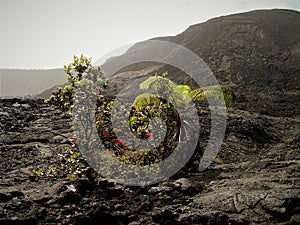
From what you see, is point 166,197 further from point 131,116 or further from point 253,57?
point 253,57

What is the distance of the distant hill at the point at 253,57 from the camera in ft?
63.2

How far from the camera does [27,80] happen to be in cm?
6594

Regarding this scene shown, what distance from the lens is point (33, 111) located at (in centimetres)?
1537

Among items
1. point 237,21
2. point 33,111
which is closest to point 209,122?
point 33,111

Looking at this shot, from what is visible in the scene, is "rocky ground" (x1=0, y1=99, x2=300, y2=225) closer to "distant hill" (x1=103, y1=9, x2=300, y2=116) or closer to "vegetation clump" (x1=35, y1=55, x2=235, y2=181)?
"vegetation clump" (x1=35, y1=55, x2=235, y2=181)

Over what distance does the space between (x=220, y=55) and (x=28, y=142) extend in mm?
24509

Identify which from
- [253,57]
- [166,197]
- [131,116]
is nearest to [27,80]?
[253,57]

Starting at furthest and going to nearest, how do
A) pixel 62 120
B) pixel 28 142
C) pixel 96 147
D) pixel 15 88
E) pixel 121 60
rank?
pixel 15 88 < pixel 121 60 < pixel 62 120 < pixel 28 142 < pixel 96 147

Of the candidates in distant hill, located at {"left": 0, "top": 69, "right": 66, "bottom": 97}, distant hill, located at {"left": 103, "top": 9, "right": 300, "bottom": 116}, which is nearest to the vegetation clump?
distant hill, located at {"left": 103, "top": 9, "right": 300, "bottom": 116}

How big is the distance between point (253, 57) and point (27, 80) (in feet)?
169

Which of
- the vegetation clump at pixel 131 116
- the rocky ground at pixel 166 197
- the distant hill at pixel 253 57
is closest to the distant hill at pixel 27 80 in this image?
the distant hill at pixel 253 57

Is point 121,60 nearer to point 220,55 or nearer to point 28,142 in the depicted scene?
point 220,55

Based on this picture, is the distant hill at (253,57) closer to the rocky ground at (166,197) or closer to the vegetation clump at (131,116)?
the vegetation clump at (131,116)

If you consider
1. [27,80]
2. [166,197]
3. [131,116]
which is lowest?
[166,197]
